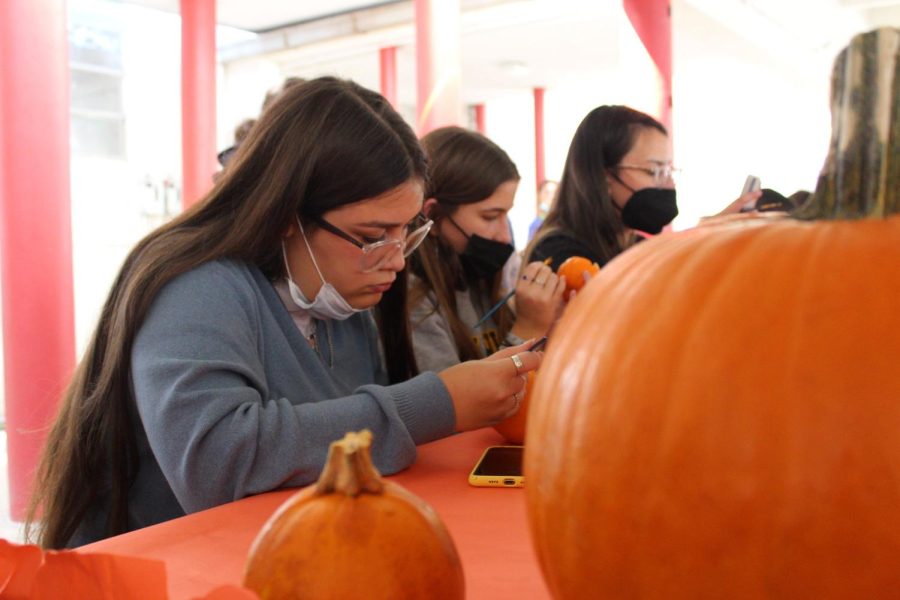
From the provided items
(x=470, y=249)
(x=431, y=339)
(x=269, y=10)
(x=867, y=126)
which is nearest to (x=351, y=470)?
(x=867, y=126)

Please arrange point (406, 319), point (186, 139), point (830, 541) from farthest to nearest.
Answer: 1. point (186, 139)
2. point (406, 319)
3. point (830, 541)

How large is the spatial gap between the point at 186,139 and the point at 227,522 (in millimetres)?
4469

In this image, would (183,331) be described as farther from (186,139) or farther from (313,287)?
(186,139)

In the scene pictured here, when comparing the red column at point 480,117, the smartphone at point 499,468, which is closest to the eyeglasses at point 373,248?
the smartphone at point 499,468

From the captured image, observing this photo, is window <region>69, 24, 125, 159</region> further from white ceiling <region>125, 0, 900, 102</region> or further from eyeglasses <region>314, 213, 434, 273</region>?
eyeglasses <region>314, 213, 434, 273</region>

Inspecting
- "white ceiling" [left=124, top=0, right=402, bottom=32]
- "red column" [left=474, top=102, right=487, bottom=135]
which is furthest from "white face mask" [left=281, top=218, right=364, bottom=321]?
"red column" [left=474, top=102, right=487, bottom=135]

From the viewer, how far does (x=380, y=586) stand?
350 mm

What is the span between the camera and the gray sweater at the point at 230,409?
3.17 ft

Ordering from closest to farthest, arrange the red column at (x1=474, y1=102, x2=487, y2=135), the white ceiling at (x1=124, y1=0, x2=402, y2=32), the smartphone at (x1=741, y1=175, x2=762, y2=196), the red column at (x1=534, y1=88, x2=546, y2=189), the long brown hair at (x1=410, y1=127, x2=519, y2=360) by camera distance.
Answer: the long brown hair at (x1=410, y1=127, x2=519, y2=360)
the smartphone at (x1=741, y1=175, x2=762, y2=196)
the white ceiling at (x1=124, y1=0, x2=402, y2=32)
the red column at (x1=534, y1=88, x2=546, y2=189)
the red column at (x1=474, y1=102, x2=487, y2=135)

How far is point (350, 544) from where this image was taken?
35cm

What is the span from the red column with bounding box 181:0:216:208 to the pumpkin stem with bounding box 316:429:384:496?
187 inches

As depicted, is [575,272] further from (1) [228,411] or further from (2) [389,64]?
(2) [389,64]

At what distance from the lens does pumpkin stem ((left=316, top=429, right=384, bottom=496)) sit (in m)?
0.36

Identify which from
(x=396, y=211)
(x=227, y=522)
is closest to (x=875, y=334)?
(x=227, y=522)
